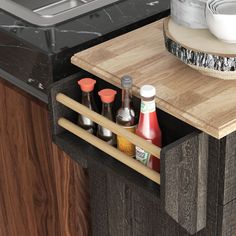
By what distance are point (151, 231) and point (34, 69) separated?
1.61 feet

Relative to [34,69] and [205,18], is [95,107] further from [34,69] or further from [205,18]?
[205,18]

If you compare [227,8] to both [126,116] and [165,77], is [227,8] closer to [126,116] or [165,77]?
[165,77]

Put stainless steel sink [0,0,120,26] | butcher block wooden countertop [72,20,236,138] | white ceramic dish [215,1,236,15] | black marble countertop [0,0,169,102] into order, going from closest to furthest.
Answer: butcher block wooden countertop [72,20,236,138] → white ceramic dish [215,1,236,15] → black marble countertop [0,0,169,102] → stainless steel sink [0,0,120,26]

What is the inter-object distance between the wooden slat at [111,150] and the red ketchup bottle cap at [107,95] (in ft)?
0.29

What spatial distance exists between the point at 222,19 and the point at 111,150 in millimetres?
378

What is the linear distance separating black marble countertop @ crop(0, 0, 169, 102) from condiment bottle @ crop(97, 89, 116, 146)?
0.15 metres

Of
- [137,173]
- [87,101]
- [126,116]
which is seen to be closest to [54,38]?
[87,101]

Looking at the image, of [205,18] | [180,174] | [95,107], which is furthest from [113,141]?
[205,18]

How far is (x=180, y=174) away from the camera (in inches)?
66.9

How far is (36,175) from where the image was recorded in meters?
2.22

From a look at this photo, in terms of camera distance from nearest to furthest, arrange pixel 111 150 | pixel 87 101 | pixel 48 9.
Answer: pixel 111 150, pixel 87 101, pixel 48 9

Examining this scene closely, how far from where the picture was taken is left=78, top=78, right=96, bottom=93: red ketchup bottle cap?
1.83 metres

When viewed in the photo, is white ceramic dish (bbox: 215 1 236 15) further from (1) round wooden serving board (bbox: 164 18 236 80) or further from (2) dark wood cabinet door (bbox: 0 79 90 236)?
A: (2) dark wood cabinet door (bbox: 0 79 90 236)

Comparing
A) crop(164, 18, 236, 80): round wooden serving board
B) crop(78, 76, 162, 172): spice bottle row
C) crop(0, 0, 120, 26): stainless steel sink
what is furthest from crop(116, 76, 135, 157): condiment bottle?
crop(0, 0, 120, 26): stainless steel sink
